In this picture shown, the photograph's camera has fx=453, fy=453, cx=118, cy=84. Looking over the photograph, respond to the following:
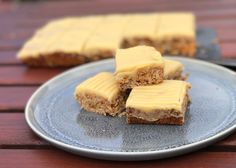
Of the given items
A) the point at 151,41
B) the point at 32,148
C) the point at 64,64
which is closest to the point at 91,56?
the point at 64,64

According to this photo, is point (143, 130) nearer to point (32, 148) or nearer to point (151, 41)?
point (32, 148)

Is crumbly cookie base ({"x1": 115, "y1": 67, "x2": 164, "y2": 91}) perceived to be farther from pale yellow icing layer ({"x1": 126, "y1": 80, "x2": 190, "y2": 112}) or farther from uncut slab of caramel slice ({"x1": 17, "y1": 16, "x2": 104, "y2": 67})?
uncut slab of caramel slice ({"x1": 17, "y1": 16, "x2": 104, "y2": 67})

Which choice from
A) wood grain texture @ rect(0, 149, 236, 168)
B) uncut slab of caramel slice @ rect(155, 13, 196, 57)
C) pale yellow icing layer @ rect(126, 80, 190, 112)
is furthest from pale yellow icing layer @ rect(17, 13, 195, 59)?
wood grain texture @ rect(0, 149, 236, 168)

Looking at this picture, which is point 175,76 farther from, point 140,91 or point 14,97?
point 14,97

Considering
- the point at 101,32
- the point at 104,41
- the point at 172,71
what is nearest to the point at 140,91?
the point at 172,71

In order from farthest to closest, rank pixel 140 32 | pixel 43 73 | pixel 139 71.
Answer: pixel 140 32 < pixel 43 73 < pixel 139 71

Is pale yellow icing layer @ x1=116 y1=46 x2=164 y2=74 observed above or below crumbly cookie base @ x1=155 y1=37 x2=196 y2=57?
above
